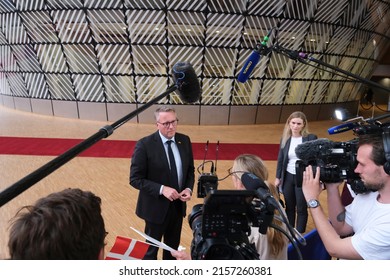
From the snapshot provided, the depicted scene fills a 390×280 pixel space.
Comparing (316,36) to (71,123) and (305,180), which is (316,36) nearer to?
(71,123)

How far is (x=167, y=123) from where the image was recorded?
9.28 feet

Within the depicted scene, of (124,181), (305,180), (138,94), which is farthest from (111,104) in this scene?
(305,180)

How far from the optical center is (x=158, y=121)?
2873 millimetres

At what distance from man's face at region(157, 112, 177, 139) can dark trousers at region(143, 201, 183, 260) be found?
0.73 meters

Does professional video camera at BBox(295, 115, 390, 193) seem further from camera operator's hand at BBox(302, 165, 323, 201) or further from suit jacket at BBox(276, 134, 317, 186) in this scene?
suit jacket at BBox(276, 134, 317, 186)

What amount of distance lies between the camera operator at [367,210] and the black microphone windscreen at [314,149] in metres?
0.08

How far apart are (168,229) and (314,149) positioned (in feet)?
6.20

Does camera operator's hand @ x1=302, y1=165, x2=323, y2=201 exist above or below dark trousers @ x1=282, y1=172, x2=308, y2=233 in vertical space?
above

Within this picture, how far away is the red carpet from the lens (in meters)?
8.23

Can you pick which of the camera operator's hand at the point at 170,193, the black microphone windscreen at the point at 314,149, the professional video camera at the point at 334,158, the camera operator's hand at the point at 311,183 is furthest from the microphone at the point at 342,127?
the camera operator's hand at the point at 170,193

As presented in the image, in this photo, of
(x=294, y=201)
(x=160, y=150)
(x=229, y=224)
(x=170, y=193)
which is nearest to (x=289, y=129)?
(x=294, y=201)

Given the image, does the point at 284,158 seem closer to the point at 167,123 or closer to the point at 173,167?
the point at 173,167

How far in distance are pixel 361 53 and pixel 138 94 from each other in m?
12.6

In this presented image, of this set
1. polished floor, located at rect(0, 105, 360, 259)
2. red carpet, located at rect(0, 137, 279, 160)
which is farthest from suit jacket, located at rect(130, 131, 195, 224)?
red carpet, located at rect(0, 137, 279, 160)
